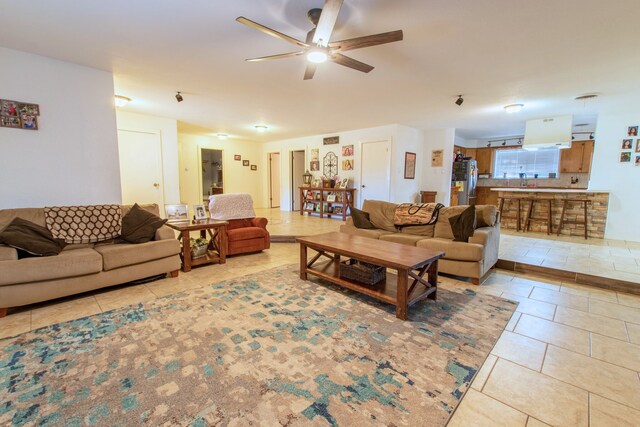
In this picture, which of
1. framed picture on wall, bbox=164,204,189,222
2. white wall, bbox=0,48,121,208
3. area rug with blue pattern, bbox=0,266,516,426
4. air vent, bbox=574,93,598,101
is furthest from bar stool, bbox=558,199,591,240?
white wall, bbox=0,48,121,208

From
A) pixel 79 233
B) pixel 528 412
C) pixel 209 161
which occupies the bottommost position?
pixel 528 412

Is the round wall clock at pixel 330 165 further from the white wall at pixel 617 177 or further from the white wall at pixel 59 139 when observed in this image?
the white wall at pixel 617 177

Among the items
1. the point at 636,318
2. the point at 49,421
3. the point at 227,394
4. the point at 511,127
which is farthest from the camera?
the point at 511,127

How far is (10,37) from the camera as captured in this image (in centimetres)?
266

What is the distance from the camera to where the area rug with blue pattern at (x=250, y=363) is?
1.42m

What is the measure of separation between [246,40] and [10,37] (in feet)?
7.36

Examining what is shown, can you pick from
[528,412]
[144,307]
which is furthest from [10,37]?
[528,412]

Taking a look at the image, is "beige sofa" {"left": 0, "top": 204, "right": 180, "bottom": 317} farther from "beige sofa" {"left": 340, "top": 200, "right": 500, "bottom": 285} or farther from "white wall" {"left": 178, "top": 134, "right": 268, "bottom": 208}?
"white wall" {"left": 178, "top": 134, "right": 268, "bottom": 208}

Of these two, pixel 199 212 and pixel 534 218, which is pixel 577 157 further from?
pixel 199 212

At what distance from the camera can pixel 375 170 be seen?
707cm

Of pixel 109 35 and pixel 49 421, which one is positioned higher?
pixel 109 35

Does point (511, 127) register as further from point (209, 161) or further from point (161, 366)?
point (209, 161)

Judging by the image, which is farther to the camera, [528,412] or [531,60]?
[531,60]

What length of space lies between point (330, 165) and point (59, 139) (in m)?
5.85
